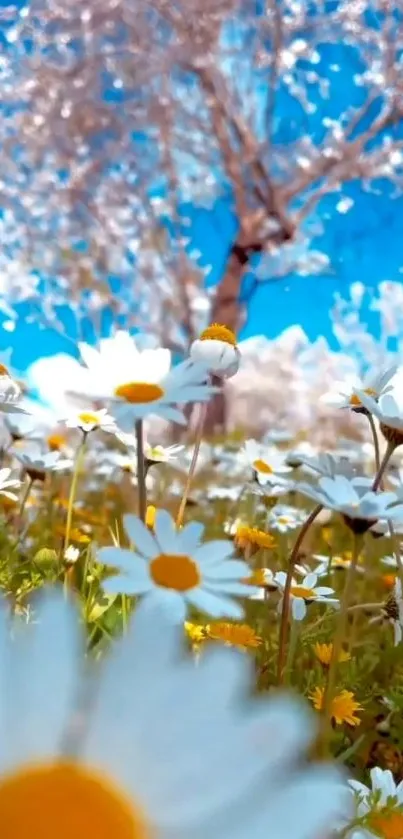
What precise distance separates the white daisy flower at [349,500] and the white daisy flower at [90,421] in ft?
0.95

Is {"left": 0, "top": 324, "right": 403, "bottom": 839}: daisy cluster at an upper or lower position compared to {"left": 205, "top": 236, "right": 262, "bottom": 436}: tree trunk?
lower

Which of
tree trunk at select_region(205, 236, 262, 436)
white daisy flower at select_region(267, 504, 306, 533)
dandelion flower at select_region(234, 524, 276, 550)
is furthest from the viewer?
Answer: tree trunk at select_region(205, 236, 262, 436)

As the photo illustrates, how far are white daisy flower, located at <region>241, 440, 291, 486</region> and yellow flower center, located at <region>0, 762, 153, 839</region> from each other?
0.85 m

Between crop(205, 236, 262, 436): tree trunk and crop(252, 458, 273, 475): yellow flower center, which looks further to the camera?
crop(205, 236, 262, 436): tree trunk

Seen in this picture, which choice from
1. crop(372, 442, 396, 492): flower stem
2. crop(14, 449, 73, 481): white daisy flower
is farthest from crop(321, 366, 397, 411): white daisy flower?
crop(14, 449, 73, 481): white daisy flower

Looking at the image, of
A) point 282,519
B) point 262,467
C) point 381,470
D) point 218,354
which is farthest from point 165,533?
point 282,519

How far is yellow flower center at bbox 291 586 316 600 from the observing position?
0.72 metres

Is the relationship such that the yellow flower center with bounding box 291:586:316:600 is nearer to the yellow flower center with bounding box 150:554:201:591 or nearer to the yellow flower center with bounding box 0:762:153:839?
the yellow flower center with bounding box 150:554:201:591

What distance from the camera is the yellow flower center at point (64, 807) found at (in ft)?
0.53

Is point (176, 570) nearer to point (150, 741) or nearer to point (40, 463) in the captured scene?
point (150, 741)

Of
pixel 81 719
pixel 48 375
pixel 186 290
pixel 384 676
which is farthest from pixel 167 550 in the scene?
pixel 186 290

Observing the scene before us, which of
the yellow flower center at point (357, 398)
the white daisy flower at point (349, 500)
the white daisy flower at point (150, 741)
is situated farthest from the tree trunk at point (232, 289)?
the white daisy flower at point (150, 741)

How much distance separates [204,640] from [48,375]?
24cm

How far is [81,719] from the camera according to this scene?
189 millimetres
